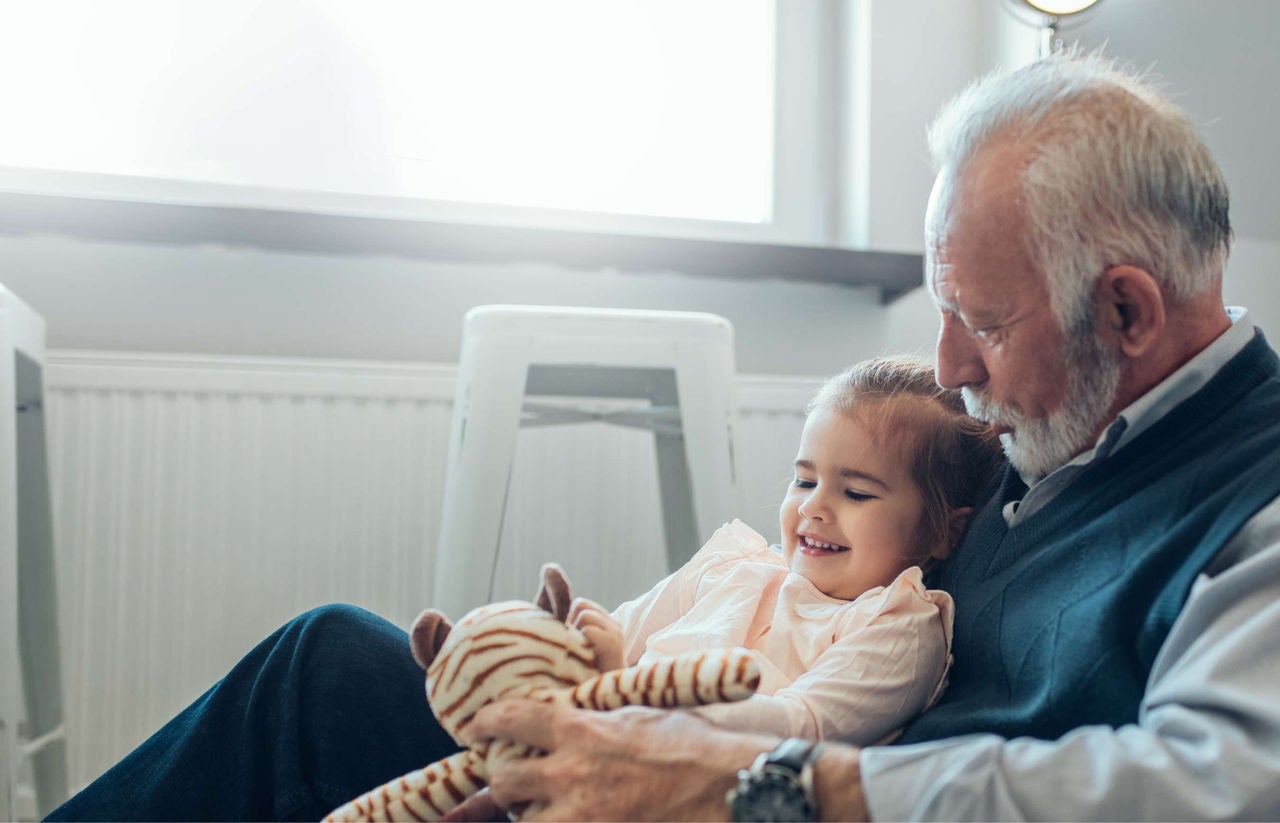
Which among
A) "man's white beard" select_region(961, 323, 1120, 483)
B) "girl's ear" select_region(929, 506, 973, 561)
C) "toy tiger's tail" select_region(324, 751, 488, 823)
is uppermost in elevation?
"man's white beard" select_region(961, 323, 1120, 483)

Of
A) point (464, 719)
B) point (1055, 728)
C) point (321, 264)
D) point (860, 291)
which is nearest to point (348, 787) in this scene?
point (464, 719)

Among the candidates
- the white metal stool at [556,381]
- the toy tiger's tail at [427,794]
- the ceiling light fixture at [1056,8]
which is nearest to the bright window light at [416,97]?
the ceiling light fixture at [1056,8]

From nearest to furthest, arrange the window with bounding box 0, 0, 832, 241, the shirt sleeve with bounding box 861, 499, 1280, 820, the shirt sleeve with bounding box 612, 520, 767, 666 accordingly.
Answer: the shirt sleeve with bounding box 861, 499, 1280, 820, the shirt sleeve with bounding box 612, 520, 767, 666, the window with bounding box 0, 0, 832, 241

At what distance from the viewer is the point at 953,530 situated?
3.59 feet

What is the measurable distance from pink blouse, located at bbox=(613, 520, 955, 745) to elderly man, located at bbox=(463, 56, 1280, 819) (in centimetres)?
3

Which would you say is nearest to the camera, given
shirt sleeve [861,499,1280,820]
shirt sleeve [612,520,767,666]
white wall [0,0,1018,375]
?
shirt sleeve [861,499,1280,820]

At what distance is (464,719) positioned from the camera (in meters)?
0.75

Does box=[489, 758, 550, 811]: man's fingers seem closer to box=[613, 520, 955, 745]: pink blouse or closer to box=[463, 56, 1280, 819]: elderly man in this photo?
box=[463, 56, 1280, 819]: elderly man

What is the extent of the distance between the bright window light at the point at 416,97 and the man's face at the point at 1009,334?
147cm

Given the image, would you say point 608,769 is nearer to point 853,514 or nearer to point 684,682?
point 684,682

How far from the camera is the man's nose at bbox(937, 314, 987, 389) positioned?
3.11 feet

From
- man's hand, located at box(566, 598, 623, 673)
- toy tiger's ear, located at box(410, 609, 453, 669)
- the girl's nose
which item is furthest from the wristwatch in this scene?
the girl's nose

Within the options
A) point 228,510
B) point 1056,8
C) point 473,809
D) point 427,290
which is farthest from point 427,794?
point 1056,8

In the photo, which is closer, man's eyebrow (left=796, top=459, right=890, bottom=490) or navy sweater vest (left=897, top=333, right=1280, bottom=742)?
navy sweater vest (left=897, top=333, right=1280, bottom=742)
